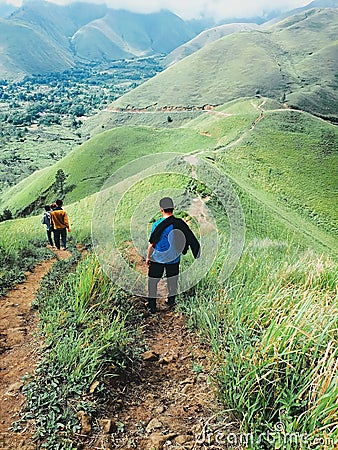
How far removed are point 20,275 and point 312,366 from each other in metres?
4.18

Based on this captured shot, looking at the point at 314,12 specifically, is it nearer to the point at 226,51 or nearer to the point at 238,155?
the point at 226,51

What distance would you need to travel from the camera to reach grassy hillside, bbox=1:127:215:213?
43250 mm

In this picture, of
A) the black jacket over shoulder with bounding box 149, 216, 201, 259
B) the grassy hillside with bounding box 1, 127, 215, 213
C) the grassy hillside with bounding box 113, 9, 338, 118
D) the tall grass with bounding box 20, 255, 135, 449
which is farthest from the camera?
the grassy hillside with bounding box 113, 9, 338, 118

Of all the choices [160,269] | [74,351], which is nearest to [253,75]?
[160,269]

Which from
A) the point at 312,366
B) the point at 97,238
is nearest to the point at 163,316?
the point at 97,238

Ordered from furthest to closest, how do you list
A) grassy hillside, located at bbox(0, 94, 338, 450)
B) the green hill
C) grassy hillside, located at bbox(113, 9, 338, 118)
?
grassy hillside, located at bbox(113, 9, 338, 118) → the green hill → grassy hillside, located at bbox(0, 94, 338, 450)

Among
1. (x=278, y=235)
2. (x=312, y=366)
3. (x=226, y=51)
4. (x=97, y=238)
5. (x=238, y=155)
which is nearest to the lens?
(x=312, y=366)

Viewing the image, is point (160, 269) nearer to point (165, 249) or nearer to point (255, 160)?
point (165, 249)

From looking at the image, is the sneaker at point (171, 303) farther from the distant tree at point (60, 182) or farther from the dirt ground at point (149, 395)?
the distant tree at point (60, 182)

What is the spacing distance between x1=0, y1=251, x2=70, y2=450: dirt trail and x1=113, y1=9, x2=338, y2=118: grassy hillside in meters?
74.7

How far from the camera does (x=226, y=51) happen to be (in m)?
109

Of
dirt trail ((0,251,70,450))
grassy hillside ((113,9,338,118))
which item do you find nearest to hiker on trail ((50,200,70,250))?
dirt trail ((0,251,70,450))

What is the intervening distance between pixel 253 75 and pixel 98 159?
185 feet

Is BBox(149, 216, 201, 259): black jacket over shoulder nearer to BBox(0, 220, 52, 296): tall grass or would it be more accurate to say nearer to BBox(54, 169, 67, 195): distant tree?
BBox(0, 220, 52, 296): tall grass
